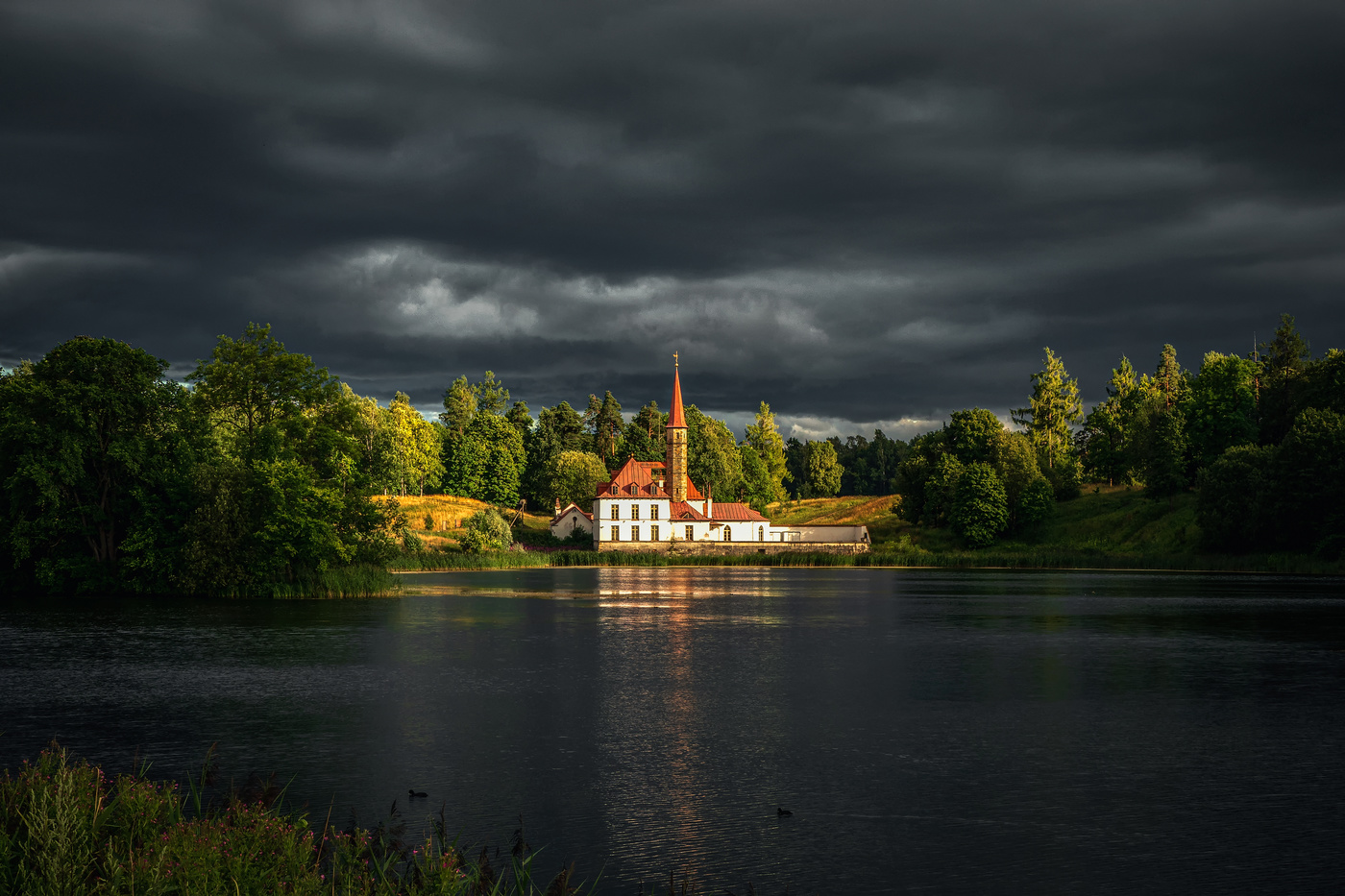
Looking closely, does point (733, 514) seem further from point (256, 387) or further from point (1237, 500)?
point (256, 387)

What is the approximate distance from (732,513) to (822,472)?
55.6 m

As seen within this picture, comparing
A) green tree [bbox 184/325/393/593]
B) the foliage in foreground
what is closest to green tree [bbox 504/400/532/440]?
green tree [bbox 184/325/393/593]

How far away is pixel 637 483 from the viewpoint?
4998 inches

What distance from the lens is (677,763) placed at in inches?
662

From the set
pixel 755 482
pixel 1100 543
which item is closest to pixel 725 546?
pixel 755 482

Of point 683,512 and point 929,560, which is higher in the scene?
point 683,512

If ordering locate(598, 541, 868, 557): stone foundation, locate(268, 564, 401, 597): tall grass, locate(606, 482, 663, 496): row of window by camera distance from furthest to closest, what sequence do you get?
1. locate(606, 482, 663, 496): row of window
2. locate(598, 541, 868, 557): stone foundation
3. locate(268, 564, 401, 597): tall grass

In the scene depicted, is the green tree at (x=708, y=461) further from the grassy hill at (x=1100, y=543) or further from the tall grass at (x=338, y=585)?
the tall grass at (x=338, y=585)

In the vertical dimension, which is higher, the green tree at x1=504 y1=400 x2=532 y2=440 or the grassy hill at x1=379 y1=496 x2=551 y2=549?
the green tree at x1=504 y1=400 x2=532 y2=440

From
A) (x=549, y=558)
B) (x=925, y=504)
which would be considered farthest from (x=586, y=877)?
(x=925, y=504)

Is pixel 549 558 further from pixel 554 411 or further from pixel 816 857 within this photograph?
pixel 816 857

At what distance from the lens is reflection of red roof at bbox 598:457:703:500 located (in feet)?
410

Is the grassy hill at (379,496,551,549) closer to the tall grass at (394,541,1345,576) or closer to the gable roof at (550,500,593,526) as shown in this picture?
the gable roof at (550,500,593,526)

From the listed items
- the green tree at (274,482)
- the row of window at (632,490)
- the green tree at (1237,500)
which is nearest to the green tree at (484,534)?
the row of window at (632,490)
